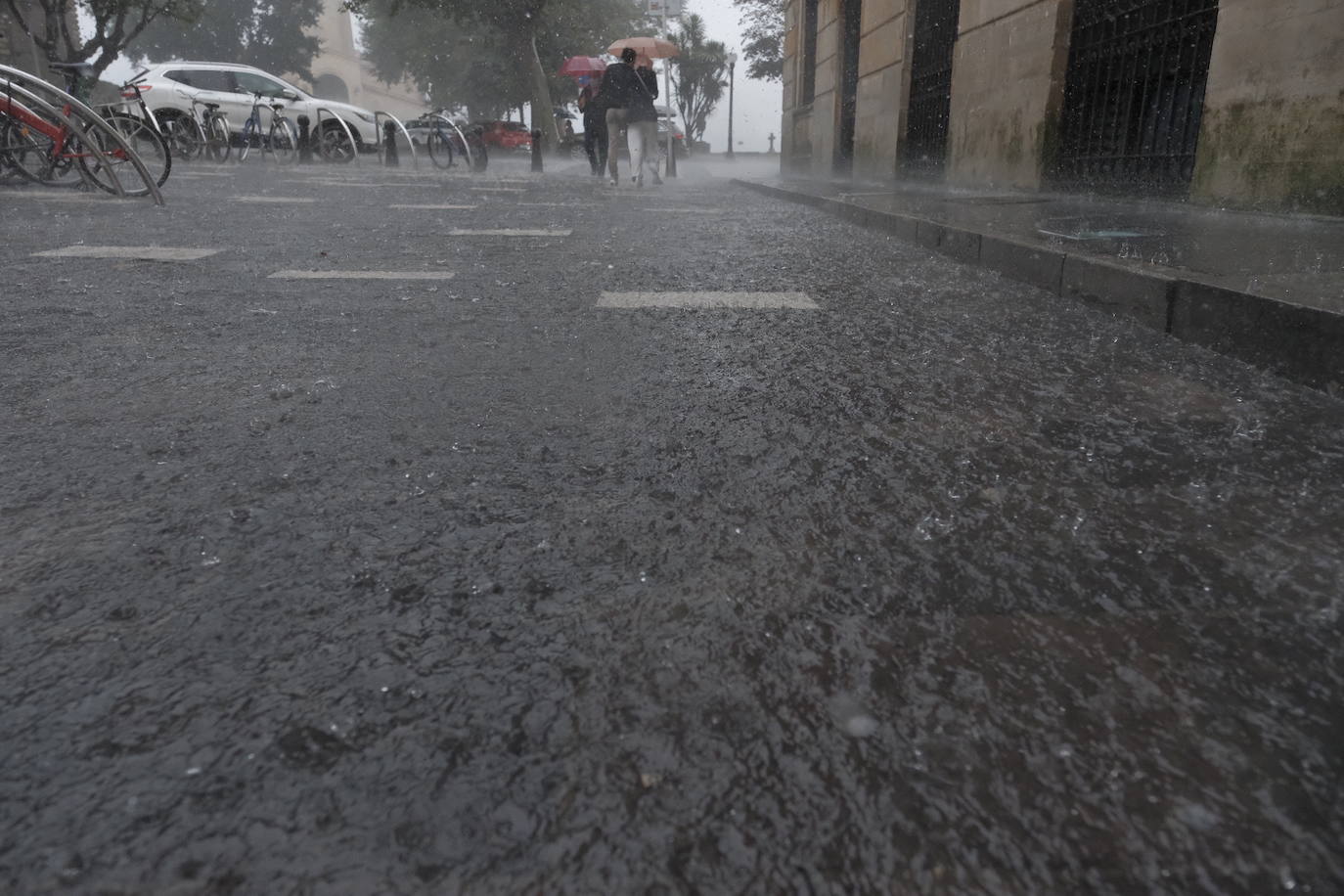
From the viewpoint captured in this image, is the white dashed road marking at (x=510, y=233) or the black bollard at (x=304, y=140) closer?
the white dashed road marking at (x=510, y=233)

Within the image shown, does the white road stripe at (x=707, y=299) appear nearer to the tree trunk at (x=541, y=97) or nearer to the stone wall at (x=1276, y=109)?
the stone wall at (x=1276, y=109)

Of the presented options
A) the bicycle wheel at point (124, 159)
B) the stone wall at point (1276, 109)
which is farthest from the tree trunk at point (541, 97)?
the stone wall at point (1276, 109)

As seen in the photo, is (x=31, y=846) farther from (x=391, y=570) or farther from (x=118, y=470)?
(x=118, y=470)

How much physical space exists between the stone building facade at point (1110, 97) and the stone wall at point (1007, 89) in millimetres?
18

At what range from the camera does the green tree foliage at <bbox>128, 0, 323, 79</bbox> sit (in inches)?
1932

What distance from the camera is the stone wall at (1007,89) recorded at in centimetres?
827

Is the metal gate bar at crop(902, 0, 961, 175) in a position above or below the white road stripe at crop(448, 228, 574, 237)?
above

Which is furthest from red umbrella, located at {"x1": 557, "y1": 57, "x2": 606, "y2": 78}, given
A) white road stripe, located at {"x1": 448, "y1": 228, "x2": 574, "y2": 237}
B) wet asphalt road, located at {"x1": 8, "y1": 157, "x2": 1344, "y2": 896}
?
wet asphalt road, located at {"x1": 8, "y1": 157, "x2": 1344, "y2": 896}

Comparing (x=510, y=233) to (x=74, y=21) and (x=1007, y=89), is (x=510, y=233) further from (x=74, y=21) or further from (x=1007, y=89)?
(x=74, y=21)

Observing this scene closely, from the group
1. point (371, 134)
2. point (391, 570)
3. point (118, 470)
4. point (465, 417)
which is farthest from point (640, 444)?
point (371, 134)

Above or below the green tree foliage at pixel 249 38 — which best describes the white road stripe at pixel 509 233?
below

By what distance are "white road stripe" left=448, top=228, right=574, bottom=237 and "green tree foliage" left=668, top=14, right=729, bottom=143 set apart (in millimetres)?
53456

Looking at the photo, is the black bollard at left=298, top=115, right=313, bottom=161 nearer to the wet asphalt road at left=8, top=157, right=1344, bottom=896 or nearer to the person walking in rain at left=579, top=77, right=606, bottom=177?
the person walking in rain at left=579, top=77, right=606, bottom=177

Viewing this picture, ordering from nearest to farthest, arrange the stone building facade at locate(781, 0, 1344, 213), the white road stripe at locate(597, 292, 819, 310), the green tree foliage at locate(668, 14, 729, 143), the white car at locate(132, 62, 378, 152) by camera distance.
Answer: the white road stripe at locate(597, 292, 819, 310) → the stone building facade at locate(781, 0, 1344, 213) → the white car at locate(132, 62, 378, 152) → the green tree foliage at locate(668, 14, 729, 143)
